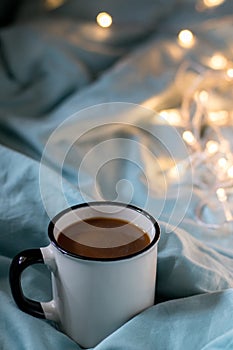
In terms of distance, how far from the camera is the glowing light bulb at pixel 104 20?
0.95m

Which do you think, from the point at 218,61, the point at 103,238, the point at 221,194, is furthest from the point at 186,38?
the point at 103,238

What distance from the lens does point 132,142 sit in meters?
0.81

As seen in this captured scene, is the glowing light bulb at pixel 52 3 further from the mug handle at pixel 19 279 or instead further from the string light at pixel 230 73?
the mug handle at pixel 19 279

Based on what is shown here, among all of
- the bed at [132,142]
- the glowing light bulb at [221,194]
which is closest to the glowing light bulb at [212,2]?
the bed at [132,142]

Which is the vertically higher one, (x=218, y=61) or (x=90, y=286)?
(x=90, y=286)

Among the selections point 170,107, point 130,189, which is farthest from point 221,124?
point 130,189

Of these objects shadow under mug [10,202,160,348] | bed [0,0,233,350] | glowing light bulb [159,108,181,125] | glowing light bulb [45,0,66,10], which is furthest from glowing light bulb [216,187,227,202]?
glowing light bulb [45,0,66,10]

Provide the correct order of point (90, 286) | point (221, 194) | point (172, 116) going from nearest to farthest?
point (90, 286) → point (221, 194) → point (172, 116)

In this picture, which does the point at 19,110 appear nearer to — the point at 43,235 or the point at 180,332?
the point at 43,235

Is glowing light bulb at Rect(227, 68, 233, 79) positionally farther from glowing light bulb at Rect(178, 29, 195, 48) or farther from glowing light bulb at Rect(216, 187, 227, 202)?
glowing light bulb at Rect(216, 187, 227, 202)

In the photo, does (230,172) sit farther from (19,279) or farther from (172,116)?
(19,279)

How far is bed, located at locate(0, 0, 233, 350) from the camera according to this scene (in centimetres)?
53

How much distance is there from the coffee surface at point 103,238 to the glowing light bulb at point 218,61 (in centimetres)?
50

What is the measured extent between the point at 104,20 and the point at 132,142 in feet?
0.84
